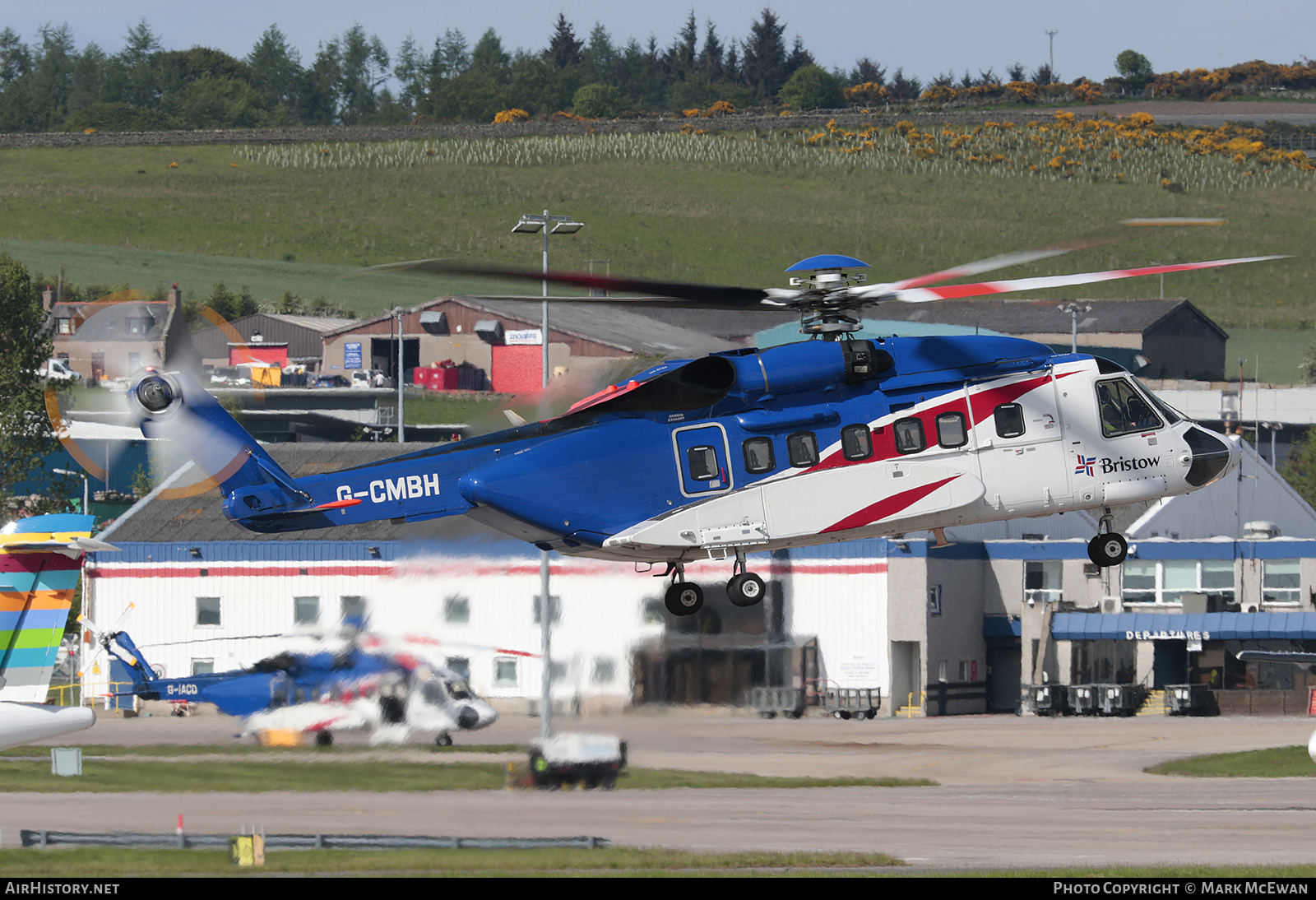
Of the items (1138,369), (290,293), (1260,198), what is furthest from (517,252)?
(1260,198)

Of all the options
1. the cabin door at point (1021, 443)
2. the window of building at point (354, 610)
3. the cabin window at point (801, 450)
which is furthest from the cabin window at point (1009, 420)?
the window of building at point (354, 610)

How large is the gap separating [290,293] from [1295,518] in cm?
10280

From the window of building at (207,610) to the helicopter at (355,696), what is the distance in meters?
11.0

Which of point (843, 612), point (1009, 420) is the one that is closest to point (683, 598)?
point (1009, 420)

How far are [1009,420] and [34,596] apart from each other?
66.8 feet

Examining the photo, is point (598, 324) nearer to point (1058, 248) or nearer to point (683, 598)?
point (683, 598)

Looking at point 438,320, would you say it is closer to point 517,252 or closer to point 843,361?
point 517,252

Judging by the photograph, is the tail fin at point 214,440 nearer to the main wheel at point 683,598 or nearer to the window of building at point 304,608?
the main wheel at point 683,598

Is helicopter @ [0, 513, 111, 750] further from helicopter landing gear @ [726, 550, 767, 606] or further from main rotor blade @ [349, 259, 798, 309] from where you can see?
helicopter landing gear @ [726, 550, 767, 606]

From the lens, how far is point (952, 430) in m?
23.8

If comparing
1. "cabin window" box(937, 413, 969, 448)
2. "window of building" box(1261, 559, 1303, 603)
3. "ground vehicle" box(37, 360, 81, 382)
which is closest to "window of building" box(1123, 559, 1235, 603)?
"window of building" box(1261, 559, 1303, 603)

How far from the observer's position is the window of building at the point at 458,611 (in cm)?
3781

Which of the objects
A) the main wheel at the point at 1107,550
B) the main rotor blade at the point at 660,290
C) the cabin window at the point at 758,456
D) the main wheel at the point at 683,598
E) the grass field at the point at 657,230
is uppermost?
the grass field at the point at 657,230

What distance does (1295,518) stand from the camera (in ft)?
248
